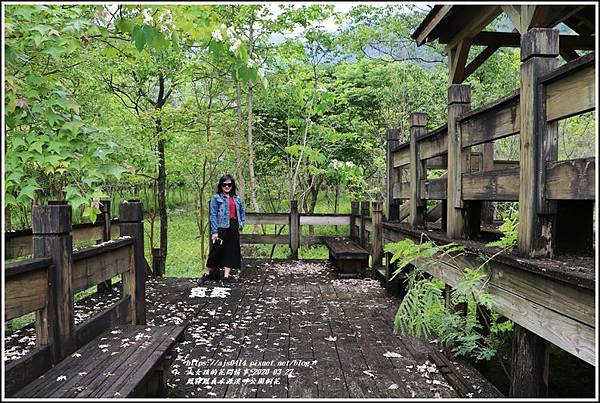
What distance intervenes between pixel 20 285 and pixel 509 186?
103 inches

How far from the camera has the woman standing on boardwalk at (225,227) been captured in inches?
268

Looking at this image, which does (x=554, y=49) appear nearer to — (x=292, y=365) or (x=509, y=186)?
(x=509, y=186)

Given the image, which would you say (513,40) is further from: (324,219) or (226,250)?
(226,250)

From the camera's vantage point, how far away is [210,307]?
17.7ft

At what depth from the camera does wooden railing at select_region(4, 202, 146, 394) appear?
206cm

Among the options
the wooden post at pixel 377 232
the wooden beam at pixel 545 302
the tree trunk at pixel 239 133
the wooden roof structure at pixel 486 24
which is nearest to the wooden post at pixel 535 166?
the wooden beam at pixel 545 302

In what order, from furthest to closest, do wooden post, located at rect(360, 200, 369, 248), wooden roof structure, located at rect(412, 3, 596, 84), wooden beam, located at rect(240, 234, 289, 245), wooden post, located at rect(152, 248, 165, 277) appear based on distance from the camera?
wooden beam, located at rect(240, 234, 289, 245), wooden post, located at rect(360, 200, 369, 248), wooden post, located at rect(152, 248, 165, 277), wooden roof structure, located at rect(412, 3, 596, 84)

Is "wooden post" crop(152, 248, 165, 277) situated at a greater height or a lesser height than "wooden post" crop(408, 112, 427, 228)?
lesser

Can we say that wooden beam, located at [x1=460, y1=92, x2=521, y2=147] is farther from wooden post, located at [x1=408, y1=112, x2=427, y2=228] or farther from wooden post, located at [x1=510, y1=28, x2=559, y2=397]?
wooden post, located at [x1=408, y1=112, x2=427, y2=228]

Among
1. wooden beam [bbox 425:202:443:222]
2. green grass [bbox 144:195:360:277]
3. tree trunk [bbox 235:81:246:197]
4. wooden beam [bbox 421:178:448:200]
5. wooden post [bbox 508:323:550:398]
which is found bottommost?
green grass [bbox 144:195:360:277]

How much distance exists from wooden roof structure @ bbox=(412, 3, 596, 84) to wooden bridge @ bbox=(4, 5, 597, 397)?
28 mm

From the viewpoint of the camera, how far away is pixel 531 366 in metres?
2.56

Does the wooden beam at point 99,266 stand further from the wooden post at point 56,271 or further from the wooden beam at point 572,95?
the wooden beam at point 572,95

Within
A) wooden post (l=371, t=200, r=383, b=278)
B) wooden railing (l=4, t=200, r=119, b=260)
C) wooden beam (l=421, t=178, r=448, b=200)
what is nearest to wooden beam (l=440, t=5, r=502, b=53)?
wooden beam (l=421, t=178, r=448, b=200)
